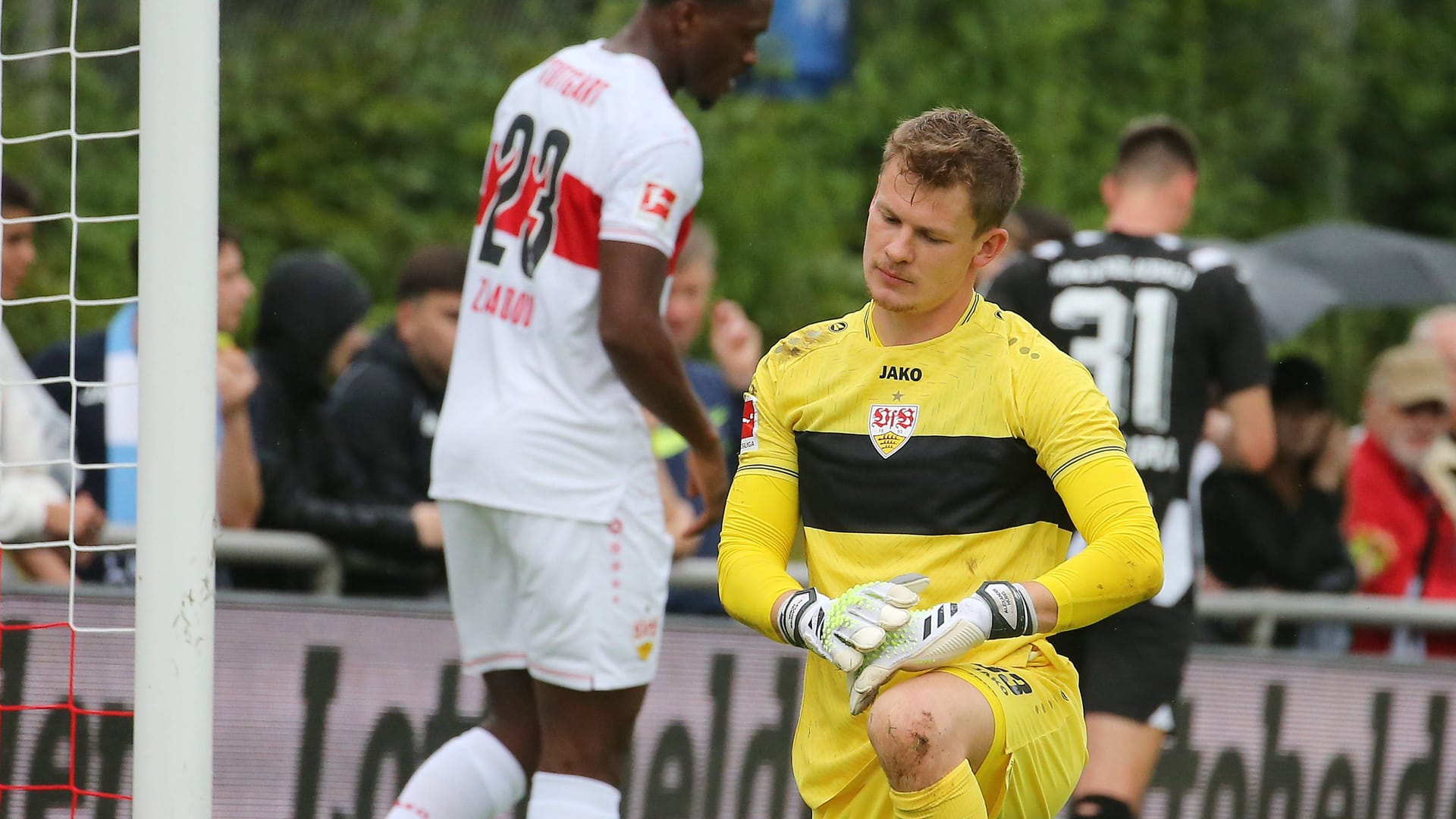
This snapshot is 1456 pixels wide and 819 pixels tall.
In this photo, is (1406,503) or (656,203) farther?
(1406,503)

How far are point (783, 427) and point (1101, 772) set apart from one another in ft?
7.07

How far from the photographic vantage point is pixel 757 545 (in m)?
3.25

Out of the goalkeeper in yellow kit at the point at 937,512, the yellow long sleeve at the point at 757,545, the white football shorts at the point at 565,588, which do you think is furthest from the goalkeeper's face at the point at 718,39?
the yellow long sleeve at the point at 757,545

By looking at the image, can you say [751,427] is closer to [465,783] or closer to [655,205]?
[655,205]

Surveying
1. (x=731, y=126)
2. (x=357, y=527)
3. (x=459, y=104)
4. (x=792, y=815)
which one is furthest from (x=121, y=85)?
(x=792, y=815)

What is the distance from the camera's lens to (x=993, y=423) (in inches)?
124

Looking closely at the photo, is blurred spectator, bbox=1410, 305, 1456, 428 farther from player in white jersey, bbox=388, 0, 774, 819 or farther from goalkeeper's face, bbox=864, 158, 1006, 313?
goalkeeper's face, bbox=864, 158, 1006, 313

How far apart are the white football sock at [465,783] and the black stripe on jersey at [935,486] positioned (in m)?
1.47

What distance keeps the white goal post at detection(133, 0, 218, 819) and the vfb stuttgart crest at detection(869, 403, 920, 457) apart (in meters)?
1.35

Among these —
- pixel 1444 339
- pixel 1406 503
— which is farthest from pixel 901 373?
pixel 1444 339

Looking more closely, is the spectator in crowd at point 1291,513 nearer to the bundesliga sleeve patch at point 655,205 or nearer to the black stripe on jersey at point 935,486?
the bundesliga sleeve patch at point 655,205

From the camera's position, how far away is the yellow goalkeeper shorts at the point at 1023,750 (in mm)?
3039

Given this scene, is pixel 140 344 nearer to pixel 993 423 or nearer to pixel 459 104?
pixel 993 423

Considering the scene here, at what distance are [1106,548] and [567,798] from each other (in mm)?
1658
